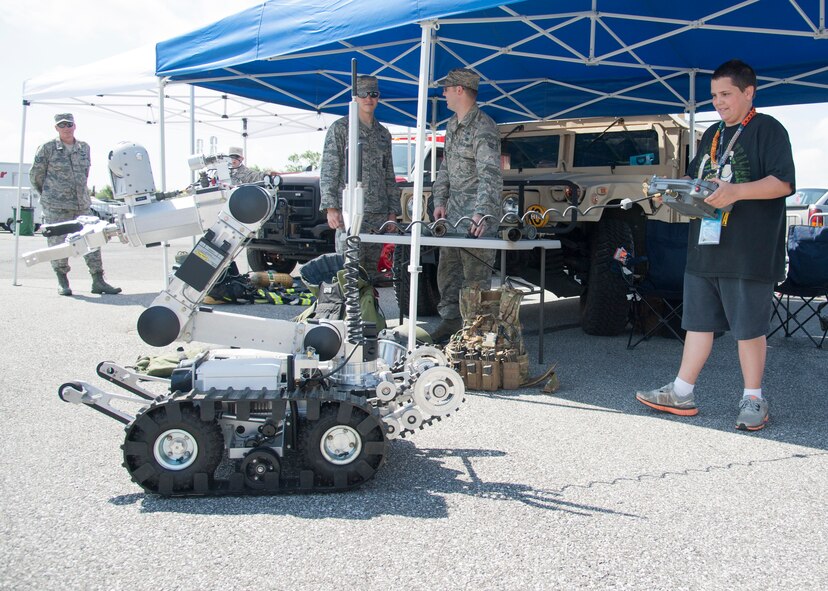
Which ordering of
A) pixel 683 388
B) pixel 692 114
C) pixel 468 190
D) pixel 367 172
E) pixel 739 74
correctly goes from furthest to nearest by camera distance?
pixel 692 114 → pixel 367 172 → pixel 468 190 → pixel 683 388 → pixel 739 74

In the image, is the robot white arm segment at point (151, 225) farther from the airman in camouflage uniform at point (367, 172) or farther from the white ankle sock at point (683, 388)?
the white ankle sock at point (683, 388)

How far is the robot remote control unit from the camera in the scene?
322 centimetres

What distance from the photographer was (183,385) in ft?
11.2

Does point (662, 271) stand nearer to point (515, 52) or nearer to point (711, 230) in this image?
point (711, 230)

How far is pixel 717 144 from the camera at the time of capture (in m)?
4.46

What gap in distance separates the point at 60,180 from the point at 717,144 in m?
8.74

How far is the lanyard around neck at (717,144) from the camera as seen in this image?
4.34 meters

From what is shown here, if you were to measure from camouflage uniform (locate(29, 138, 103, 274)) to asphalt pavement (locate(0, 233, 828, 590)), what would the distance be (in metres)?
5.69

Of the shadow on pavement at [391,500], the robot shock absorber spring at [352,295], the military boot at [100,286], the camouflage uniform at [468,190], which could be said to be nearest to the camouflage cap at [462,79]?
the camouflage uniform at [468,190]

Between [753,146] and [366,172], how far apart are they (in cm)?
315

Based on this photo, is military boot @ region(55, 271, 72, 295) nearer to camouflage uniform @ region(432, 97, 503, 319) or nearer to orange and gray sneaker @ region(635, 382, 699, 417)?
camouflage uniform @ region(432, 97, 503, 319)

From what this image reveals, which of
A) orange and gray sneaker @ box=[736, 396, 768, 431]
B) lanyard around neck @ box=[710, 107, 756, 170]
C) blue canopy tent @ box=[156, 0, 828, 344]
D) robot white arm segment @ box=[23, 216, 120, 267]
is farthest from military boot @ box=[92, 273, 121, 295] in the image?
orange and gray sneaker @ box=[736, 396, 768, 431]

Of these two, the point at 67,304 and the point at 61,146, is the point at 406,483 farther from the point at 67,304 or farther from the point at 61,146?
the point at 61,146

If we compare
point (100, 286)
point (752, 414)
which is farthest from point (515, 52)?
point (100, 286)
